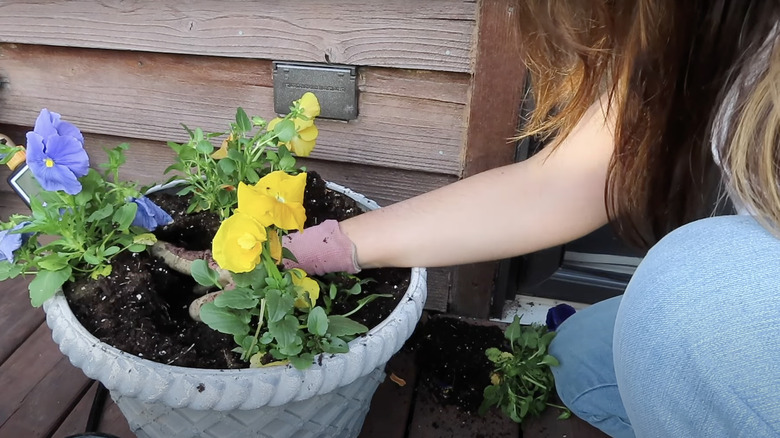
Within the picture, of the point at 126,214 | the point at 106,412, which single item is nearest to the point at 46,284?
the point at 126,214

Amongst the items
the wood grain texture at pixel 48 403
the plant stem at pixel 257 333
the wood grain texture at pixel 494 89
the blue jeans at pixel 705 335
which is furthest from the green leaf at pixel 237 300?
the wood grain texture at pixel 48 403

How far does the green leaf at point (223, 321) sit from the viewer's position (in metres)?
0.77

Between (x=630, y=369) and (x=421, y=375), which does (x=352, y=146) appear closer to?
(x=421, y=375)

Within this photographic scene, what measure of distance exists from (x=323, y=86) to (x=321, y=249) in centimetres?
36

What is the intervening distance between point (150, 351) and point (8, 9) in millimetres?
800

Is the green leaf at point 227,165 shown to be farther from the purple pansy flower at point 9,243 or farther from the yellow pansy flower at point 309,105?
the purple pansy flower at point 9,243

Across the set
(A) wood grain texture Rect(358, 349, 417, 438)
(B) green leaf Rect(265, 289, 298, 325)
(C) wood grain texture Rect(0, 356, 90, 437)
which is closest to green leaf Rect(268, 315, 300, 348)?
(B) green leaf Rect(265, 289, 298, 325)

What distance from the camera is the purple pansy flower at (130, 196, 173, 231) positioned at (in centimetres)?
90

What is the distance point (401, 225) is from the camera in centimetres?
91

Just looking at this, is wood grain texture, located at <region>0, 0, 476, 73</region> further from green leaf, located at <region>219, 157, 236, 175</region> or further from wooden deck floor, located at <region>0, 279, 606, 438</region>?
wooden deck floor, located at <region>0, 279, 606, 438</region>

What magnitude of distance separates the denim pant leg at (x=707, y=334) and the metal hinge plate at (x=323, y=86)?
0.65 meters

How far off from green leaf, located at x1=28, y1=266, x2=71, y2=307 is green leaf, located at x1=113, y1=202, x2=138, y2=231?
9cm

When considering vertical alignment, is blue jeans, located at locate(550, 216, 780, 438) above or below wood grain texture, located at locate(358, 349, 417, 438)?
above

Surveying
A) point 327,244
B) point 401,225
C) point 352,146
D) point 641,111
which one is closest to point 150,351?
point 327,244
